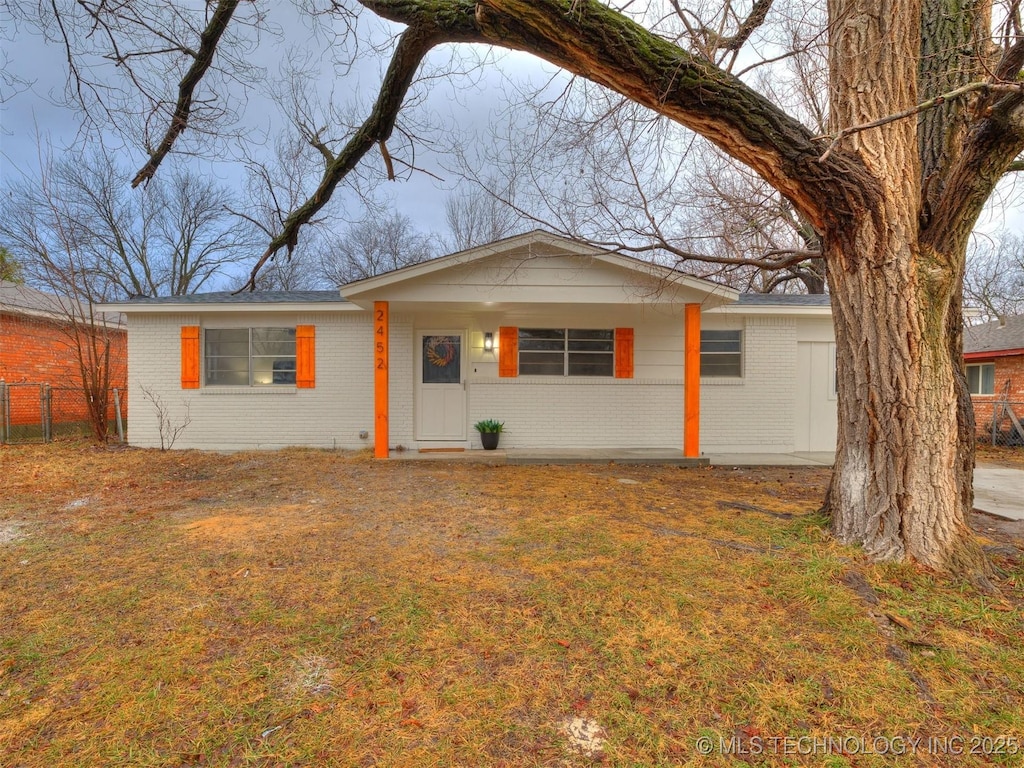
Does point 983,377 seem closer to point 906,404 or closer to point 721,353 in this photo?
point 721,353

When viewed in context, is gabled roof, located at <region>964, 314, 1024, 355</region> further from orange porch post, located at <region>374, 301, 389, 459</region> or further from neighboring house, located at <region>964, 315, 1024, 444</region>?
orange porch post, located at <region>374, 301, 389, 459</region>

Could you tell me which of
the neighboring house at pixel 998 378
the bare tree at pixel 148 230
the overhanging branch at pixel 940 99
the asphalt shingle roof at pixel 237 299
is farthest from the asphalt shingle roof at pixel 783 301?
the bare tree at pixel 148 230

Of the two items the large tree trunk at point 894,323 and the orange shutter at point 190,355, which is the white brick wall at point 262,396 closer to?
the orange shutter at point 190,355

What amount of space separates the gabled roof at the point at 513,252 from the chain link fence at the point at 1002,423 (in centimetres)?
810

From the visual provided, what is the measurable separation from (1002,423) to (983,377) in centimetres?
217

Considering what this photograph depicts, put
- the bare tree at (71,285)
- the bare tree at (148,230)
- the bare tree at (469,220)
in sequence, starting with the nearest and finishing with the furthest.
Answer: the bare tree at (71,285) < the bare tree at (148,230) < the bare tree at (469,220)

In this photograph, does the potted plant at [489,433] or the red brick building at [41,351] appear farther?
the red brick building at [41,351]

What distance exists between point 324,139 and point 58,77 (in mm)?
2594

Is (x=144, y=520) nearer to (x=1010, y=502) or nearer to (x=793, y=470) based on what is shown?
(x=793, y=470)

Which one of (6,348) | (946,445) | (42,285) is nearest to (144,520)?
(946,445)

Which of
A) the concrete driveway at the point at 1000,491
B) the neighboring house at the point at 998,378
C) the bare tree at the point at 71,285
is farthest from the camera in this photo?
the neighboring house at the point at 998,378

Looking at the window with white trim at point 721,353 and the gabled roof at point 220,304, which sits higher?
the gabled roof at point 220,304

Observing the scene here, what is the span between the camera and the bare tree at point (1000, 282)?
18.7m

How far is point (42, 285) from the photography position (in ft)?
45.3
